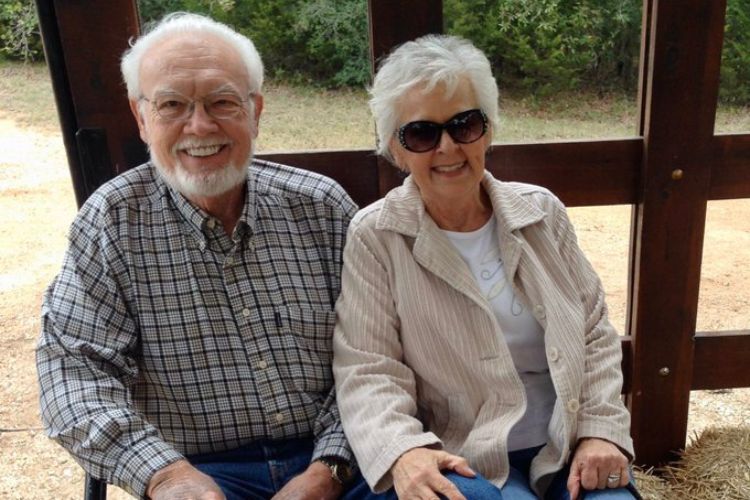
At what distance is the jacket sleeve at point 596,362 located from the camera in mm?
1594

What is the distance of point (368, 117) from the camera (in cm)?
368

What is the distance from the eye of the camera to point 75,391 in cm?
149

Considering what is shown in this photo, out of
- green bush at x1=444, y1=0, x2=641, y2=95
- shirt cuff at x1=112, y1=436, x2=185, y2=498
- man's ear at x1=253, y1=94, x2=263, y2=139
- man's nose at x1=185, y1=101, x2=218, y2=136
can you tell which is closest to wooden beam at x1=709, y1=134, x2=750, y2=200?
man's ear at x1=253, y1=94, x2=263, y2=139

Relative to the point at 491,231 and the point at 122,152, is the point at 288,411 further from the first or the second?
the point at 122,152

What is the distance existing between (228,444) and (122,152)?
Answer: 0.81 meters

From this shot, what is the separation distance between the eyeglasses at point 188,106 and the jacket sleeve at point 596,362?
2.66ft

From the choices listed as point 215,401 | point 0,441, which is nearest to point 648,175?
point 215,401

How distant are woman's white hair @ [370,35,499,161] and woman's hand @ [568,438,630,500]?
781 mm

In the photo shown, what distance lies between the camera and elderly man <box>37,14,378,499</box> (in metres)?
1.52

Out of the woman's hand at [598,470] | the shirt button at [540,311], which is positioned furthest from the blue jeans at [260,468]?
the shirt button at [540,311]

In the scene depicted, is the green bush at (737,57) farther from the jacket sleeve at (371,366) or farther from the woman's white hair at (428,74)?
the jacket sleeve at (371,366)

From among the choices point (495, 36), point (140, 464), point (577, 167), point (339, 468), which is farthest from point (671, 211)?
point (495, 36)

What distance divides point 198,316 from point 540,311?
2.59 feet

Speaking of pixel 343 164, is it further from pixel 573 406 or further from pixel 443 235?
pixel 573 406
